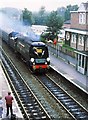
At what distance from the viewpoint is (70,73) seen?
949 inches

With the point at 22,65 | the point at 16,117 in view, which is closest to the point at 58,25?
the point at 22,65

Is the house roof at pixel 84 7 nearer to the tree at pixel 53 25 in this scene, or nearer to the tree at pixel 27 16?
the tree at pixel 53 25

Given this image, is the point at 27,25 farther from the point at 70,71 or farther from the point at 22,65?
the point at 70,71

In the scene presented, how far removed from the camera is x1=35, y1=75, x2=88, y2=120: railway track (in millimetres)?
15078

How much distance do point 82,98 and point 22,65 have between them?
469 inches

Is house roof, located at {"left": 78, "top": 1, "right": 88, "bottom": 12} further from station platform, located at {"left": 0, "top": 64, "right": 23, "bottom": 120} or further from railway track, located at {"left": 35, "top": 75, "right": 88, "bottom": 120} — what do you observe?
station platform, located at {"left": 0, "top": 64, "right": 23, "bottom": 120}

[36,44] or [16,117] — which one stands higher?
[36,44]

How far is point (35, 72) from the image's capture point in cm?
2489

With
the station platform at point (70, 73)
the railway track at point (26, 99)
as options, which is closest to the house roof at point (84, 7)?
the station platform at point (70, 73)

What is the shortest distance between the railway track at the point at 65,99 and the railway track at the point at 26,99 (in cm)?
127

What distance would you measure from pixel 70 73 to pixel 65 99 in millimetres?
6622

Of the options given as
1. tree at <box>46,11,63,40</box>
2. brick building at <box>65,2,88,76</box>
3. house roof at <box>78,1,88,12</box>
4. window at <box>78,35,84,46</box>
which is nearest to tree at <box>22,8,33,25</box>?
tree at <box>46,11,63,40</box>

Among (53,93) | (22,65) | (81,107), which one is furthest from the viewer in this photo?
(22,65)

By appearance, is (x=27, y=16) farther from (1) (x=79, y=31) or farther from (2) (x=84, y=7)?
(1) (x=79, y=31)
